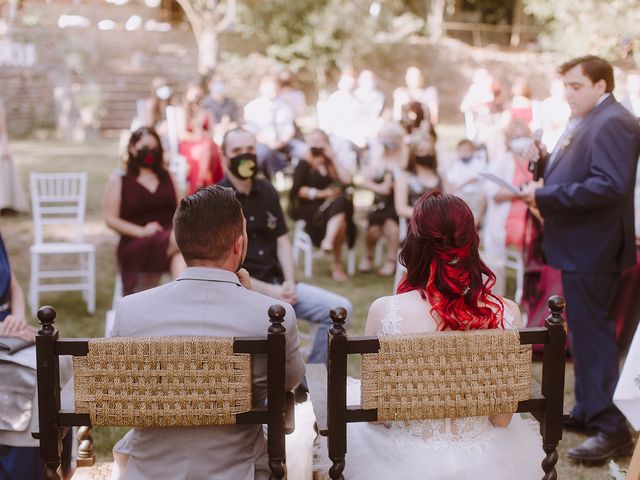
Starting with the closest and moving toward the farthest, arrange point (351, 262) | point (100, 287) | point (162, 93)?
point (100, 287) < point (351, 262) < point (162, 93)

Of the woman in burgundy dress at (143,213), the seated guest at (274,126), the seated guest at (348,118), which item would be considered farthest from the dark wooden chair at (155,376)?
the seated guest at (348,118)

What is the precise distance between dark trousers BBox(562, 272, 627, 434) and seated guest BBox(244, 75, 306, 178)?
647 cm

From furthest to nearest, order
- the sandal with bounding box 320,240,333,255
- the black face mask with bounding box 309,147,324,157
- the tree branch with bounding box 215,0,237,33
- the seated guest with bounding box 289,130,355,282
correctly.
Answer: the tree branch with bounding box 215,0,237,33 < the black face mask with bounding box 309,147,324,157 < the seated guest with bounding box 289,130,355,282 < the sandal with bounding box 320,240,333,255

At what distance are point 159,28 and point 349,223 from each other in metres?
20.1

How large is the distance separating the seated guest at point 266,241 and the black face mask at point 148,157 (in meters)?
0.86

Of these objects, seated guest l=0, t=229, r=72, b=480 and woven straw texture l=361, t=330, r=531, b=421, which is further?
seated guest l=0, t=229, r=72, b=480

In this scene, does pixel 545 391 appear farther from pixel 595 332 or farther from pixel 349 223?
pixel 349 223

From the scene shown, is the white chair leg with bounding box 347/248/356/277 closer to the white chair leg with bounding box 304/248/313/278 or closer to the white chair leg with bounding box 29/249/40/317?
the white chair leg with bounding box 304/248/313/278

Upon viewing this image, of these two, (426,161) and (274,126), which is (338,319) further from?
(274,126)

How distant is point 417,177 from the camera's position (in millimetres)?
7148

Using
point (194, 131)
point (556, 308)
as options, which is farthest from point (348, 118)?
point (556, 308)

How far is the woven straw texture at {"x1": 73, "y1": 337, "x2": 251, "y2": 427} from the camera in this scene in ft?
6.84

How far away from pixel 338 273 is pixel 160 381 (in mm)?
5275

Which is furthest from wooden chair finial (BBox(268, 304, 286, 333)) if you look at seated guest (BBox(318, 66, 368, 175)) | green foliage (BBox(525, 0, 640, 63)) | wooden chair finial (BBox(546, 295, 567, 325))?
green foliage (BBox(525, 0, 640, 63))
